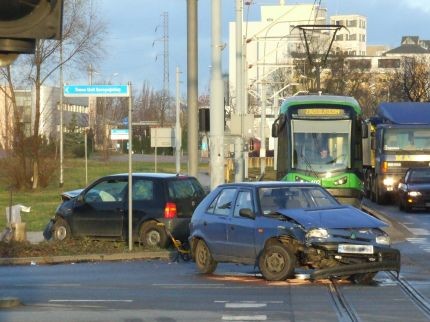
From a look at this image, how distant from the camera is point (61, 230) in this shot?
22.7 meters

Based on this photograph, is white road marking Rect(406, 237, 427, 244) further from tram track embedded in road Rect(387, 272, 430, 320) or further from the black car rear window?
tram track embedded in road Rect(387, 272, 430, 320)

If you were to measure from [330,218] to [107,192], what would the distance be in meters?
8.27

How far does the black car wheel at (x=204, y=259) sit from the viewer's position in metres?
16.7

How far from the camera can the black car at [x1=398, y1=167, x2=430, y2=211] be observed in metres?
34.8

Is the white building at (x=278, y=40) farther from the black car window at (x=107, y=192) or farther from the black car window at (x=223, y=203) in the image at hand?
the black car window at (x=223, y=203)

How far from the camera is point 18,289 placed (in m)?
15.1

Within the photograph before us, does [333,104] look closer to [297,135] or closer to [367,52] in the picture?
[297,135]

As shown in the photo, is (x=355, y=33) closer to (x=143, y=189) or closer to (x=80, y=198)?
(x=80, y=198)

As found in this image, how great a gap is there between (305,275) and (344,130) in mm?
13557

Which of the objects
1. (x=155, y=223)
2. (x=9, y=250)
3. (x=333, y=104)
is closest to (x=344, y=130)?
(x=333, y=104)

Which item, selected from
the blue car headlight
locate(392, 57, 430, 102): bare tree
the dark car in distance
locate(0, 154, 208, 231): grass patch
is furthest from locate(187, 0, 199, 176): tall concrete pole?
locate(392, 57, 430, 102): bare tree

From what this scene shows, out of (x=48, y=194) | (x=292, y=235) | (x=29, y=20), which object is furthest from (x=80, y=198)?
(x=48, y=194)

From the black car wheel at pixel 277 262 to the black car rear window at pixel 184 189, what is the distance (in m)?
6.30

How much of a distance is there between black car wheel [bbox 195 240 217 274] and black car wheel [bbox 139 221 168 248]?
440cm
